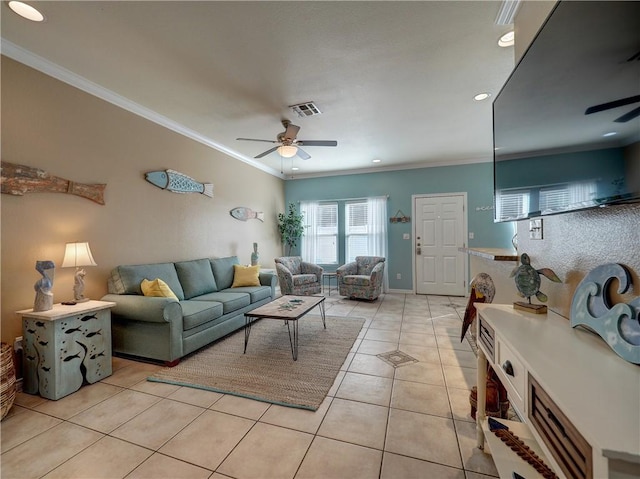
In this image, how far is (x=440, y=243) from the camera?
549 centimetres

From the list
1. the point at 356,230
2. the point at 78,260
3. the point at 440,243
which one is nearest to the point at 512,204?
the point at 78,260

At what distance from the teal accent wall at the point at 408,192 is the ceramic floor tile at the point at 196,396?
440 centimetres

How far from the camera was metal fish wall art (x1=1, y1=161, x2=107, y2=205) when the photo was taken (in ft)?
6.95

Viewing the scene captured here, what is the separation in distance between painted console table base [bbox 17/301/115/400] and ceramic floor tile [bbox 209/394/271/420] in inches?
45.9

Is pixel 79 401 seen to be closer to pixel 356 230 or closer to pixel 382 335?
pixel 382 335

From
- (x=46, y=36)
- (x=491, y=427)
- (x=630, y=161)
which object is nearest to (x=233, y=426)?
(x=491, y=427)

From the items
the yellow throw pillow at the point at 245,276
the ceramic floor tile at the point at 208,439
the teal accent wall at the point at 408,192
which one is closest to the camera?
the ceramic floor tile at the point at 208,439

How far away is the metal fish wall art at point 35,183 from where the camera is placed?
83.4 inches

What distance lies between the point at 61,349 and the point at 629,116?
335 cm

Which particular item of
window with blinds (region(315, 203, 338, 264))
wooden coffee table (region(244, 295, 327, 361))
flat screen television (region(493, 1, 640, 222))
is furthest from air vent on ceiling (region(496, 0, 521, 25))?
window with blinds (region(315, 203, 338, 264))

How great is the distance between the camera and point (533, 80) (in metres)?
1.30

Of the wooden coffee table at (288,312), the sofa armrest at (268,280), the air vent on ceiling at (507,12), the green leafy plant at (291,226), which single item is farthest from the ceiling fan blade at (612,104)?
the green leafy plant at (291,226)

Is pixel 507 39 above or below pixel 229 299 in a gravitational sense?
above

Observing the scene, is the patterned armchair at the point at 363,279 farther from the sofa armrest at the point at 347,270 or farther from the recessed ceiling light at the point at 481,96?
the recessed ceiling light at the point at 481,96
